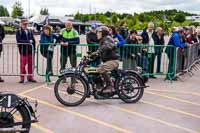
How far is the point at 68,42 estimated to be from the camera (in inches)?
479

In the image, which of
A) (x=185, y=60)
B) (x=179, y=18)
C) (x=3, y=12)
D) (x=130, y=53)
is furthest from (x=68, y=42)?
(x=3, y=12)

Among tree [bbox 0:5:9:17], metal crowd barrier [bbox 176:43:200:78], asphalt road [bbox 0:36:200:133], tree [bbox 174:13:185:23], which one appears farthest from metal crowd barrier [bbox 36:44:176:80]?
tree [bbox 0:5:9:17]

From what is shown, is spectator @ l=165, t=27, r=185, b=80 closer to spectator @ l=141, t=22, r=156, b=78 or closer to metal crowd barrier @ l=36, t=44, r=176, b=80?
metal crowd barrier @ l=36, t=44, r=176, b=80

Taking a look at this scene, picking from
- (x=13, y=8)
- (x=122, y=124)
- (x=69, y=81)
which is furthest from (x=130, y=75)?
(x=13, y=8)

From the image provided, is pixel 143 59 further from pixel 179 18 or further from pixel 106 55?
pixel 179 18

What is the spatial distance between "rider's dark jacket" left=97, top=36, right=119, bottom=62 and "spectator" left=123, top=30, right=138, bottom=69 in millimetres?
3006

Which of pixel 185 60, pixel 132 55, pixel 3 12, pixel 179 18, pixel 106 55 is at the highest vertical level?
pixel 3 12

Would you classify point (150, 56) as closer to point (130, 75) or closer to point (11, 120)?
point (130, 75)

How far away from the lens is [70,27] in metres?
12.1

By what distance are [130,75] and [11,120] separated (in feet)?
12.6

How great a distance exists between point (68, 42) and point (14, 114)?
599 cm

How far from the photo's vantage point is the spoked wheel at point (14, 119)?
6301 mm

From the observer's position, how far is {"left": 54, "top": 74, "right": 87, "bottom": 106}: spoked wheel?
30.3 feet

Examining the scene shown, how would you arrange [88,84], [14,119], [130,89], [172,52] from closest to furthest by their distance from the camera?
[14,119], [88,84], [130,89], [172,52]
